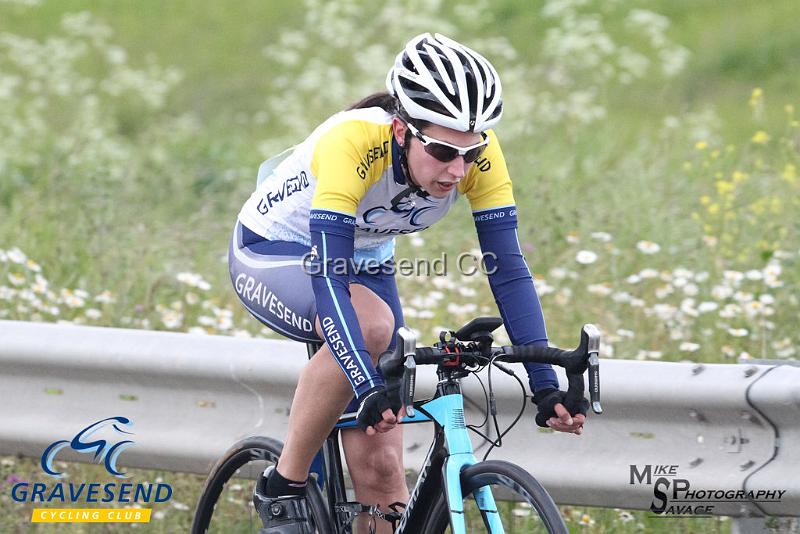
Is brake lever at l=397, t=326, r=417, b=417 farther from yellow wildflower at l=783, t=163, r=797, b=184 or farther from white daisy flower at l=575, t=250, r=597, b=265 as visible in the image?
yellow wildflower at l=783, t=163, r=797, b=184

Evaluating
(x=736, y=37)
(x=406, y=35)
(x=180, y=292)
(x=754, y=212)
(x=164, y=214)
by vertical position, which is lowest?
(x=180, y=292)

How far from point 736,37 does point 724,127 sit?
7.34 feet

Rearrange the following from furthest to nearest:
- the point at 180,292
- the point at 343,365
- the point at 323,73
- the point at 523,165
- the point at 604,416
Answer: the point at 323,73 → the point at 523,165 → the point at 180,292 → the point at 604,416 → the point at 343,365

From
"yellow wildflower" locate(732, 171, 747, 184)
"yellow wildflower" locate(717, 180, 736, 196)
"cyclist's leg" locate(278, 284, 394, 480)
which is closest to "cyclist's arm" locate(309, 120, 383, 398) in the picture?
"cyclist's leg" locate(278, 284, 394, 480)

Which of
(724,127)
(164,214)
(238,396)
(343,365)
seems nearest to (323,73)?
(164,214)

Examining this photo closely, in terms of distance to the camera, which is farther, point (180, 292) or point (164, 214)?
point (164, 214)

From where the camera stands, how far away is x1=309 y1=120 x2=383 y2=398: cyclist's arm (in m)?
3.25

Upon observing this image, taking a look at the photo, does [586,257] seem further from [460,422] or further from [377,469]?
[460,422]

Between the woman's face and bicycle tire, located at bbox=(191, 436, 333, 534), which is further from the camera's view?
bicycle tire, located at bbox=(191, 436, 333, 534)

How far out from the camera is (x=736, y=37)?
1216 centimetres

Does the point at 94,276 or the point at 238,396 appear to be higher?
the point at 94,276

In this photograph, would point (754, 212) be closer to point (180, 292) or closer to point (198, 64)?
point (180, 292)

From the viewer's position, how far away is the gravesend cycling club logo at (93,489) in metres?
4.70

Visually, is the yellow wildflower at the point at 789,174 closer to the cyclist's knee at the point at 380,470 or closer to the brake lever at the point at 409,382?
the cyclist's knee at the point at 380,470
